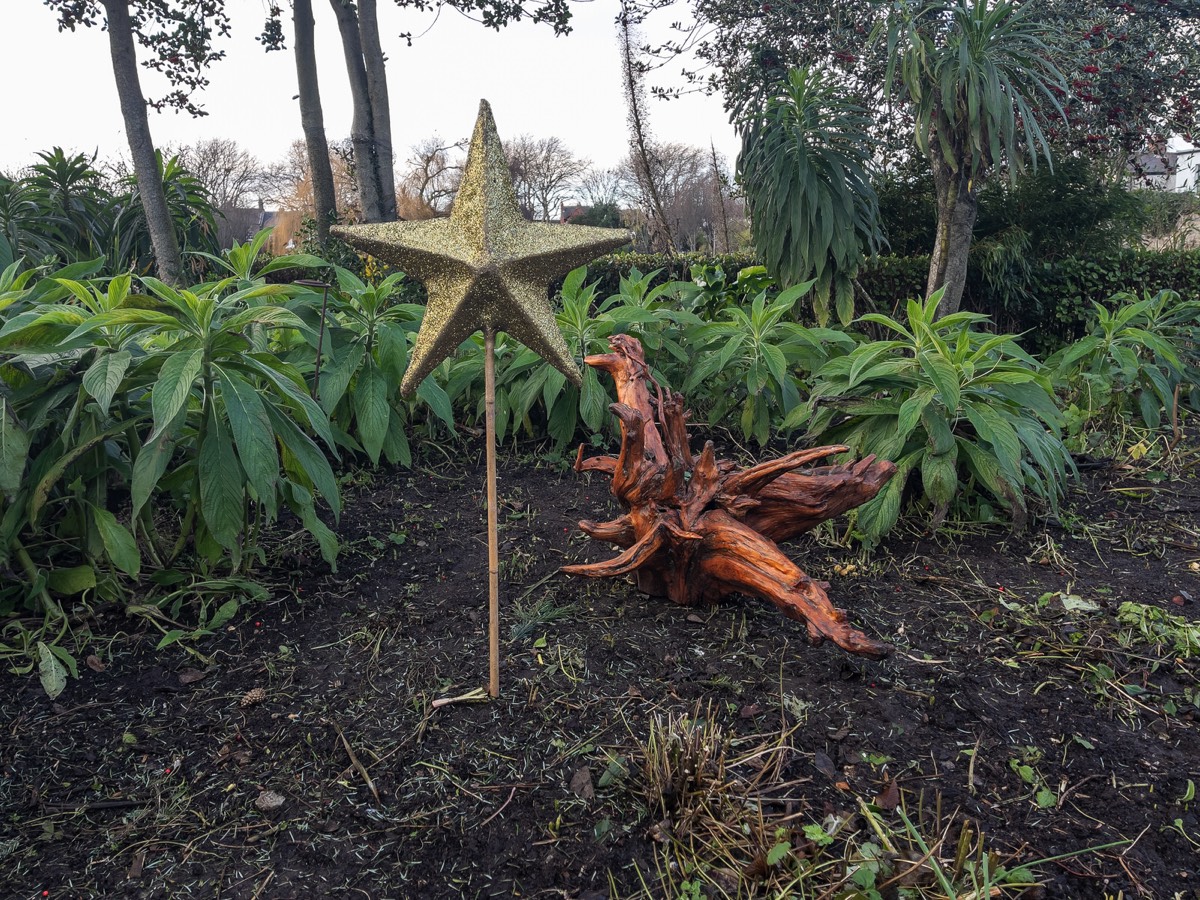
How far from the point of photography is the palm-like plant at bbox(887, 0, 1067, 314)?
220 inches

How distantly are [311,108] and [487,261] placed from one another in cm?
1014

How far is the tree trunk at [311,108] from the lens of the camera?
10.8m

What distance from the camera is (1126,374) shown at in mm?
4613

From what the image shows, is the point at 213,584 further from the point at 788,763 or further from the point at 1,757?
the point at 788,763

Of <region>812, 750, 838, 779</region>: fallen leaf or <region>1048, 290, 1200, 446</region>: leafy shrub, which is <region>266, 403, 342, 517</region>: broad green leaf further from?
<region>1048, 290, 1200, 446</region>: leafy shrub

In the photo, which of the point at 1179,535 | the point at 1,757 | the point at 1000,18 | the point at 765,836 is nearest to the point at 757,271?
the point at 1000,18

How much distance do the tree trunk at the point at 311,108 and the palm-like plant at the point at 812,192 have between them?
657cm

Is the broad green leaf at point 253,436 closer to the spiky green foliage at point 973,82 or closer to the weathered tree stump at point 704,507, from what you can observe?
the weathered tree stump at point 704,507

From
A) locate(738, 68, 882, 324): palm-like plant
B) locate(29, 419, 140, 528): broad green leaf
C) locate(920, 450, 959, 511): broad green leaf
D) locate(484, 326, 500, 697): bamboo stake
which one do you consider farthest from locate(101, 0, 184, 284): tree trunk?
locate(920, 450, 959, 511): broad green leaf

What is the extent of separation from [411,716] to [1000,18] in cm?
609

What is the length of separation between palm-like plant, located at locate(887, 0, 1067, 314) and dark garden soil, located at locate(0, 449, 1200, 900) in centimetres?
348

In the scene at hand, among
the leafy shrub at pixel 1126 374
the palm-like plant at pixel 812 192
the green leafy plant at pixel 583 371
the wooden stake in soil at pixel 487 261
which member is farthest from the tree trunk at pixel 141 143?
the leafy shrub at pixel 1126 374

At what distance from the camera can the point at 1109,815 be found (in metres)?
2.03

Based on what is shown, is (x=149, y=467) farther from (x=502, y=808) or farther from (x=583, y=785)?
(x=583, y=785)
